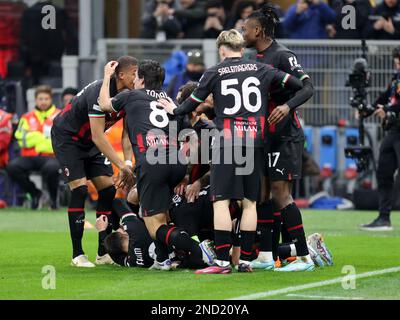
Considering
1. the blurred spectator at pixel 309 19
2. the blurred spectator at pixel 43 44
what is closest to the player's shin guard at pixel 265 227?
the blurred spectator at pixel 309 19

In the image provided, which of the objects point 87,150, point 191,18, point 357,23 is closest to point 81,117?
point 87,150

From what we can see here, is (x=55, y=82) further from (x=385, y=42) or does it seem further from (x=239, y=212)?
(x=239, y=212)

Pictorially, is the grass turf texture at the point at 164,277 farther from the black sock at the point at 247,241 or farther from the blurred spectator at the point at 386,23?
the blurred spectator at the point at 386,23

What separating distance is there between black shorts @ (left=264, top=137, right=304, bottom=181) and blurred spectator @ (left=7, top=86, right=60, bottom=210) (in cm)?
846

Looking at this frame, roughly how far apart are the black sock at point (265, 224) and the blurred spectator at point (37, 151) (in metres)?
8.18

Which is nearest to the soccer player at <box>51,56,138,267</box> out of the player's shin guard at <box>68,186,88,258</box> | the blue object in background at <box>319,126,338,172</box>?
the player's shin guard at <box>68,186,88,258</box>

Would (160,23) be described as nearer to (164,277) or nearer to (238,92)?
(238,92)

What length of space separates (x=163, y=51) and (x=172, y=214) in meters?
9.62

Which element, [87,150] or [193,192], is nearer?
[193,192]

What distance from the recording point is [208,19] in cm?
2077

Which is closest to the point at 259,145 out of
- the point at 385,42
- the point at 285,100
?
the point at 285,100

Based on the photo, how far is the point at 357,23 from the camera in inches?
782

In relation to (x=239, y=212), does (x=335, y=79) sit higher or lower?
higher

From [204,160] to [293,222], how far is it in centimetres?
118
